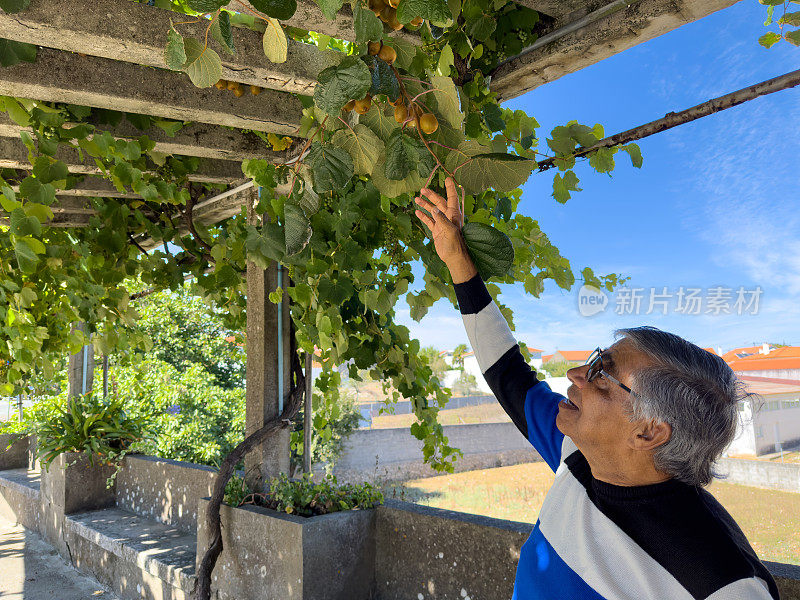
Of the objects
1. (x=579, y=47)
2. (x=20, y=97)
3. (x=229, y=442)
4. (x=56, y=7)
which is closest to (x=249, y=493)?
(x=20, y=97)

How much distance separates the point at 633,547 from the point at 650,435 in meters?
0.17

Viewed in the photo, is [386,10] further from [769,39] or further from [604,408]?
[769,39]

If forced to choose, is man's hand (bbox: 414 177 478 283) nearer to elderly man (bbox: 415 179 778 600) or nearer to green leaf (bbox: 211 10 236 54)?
elderly man (bbox: 415 179 778 600)

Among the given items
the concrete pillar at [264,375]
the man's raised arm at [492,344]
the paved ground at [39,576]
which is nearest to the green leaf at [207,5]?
the man's raised arm at [492,344]

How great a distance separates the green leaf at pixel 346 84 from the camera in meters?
0.79

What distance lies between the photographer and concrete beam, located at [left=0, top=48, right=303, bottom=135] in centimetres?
168

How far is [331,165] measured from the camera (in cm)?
101

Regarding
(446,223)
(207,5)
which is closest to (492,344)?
(446,223)

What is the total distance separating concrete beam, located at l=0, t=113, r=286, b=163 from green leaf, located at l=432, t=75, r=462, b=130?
5.19 ft

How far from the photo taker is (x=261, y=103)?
2.00 metres

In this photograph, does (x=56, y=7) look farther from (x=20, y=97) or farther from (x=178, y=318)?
(x=178, y=318)

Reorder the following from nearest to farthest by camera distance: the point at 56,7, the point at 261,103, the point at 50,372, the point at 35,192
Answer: the point at 56,7, the point at 35,192, the point at 261,103, the point at 50,372

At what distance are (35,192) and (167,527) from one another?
2401mm

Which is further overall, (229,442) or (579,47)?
(229,442)
